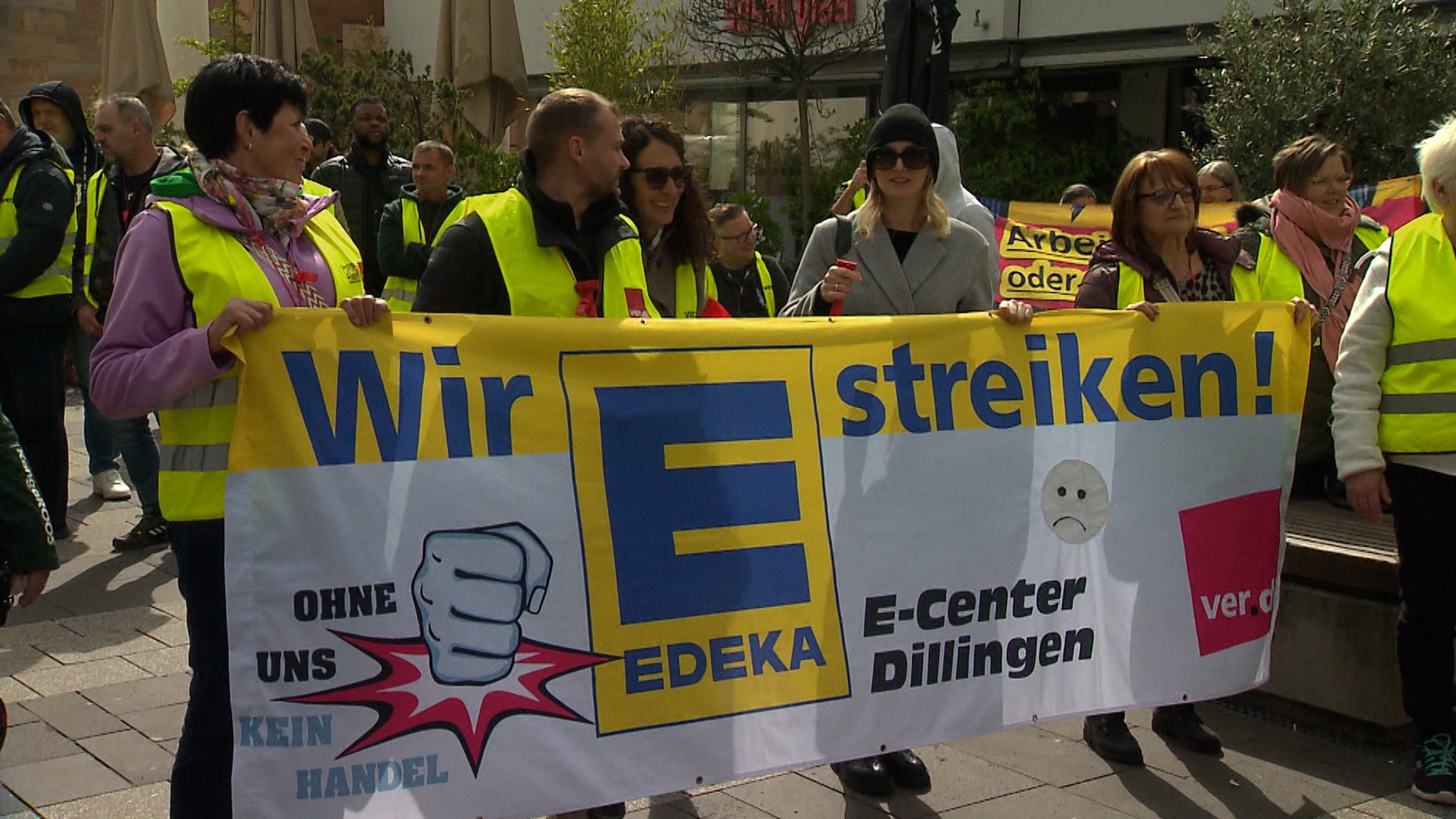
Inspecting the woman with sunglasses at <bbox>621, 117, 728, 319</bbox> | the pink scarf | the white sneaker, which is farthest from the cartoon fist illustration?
the white sneaker

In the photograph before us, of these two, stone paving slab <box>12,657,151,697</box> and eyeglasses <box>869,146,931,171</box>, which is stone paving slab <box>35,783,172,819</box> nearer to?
stone paving slab <box>12,657,151,697</box>

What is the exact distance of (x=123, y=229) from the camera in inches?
290

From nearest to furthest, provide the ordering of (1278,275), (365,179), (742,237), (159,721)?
(159,721) → (1278,275) → (742,237) → (365,179)

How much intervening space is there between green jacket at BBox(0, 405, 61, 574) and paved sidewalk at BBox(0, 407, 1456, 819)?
1.11 metres

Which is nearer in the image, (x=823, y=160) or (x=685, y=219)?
(x=685, y=219)

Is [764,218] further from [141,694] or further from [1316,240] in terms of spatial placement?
[141,694]

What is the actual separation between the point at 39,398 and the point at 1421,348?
605cm

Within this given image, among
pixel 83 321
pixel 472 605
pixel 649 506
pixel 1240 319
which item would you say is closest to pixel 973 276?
pixel 1240 319

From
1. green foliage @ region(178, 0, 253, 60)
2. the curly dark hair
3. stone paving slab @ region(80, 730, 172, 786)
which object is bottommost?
stone paving slab @ region(80, 730, 172, 786)

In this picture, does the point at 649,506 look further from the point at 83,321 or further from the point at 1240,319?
the point at 83,321

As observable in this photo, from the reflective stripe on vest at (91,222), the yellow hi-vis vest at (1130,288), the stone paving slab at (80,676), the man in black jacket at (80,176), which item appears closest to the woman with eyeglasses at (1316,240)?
the yellow hi-vis vest at (1130,288)

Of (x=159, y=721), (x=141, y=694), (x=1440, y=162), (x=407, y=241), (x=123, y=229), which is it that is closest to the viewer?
(x=1440, y=162)

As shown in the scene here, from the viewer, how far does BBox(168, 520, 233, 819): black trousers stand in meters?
3.23

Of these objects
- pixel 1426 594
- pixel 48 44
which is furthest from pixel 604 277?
pixel 48 44
